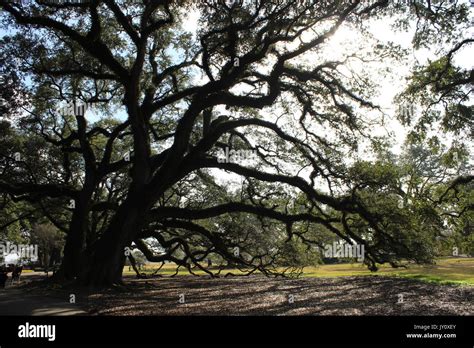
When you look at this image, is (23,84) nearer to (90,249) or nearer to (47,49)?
(47,49)

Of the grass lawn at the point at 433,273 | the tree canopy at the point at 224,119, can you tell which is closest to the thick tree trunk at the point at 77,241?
the tree canopy at the point at 224,119

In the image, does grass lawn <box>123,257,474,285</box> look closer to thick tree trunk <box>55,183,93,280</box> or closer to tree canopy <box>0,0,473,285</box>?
tree canopy <box>0,0,473,285</box>

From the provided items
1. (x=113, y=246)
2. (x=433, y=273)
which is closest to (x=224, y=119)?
(x=113, y=246)

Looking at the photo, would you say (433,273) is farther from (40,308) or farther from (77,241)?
(40,308)

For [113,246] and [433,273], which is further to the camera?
[433,273]

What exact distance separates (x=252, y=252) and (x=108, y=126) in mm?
13746

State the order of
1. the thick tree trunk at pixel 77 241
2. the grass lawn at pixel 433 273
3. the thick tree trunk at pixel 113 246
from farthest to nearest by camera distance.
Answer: the grass lawn at pixel 433 273 → the thick tree trunk at pixel 77 241 → the thick tree trunk at pixel 113 246

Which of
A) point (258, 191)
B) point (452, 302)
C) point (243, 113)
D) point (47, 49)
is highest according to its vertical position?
point (47, 49)

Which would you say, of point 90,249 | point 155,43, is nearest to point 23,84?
point 155,43

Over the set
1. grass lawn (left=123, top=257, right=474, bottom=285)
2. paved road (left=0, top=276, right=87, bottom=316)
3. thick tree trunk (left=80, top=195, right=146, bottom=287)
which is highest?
thick tree trunk (left=80, top=195, right=146, bottom=287)

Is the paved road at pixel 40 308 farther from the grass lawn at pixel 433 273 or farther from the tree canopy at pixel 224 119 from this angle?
the grass lawn at pixel 433 273

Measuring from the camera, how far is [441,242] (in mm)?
19953

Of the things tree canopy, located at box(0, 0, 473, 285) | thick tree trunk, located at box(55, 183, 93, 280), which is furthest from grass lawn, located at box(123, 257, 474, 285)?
thick tree trunk, located at box(55, 183, 93, 280)

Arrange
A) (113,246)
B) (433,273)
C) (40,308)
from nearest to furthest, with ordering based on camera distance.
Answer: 1. (40,308)
2. (113,246)
3. (433,273)
